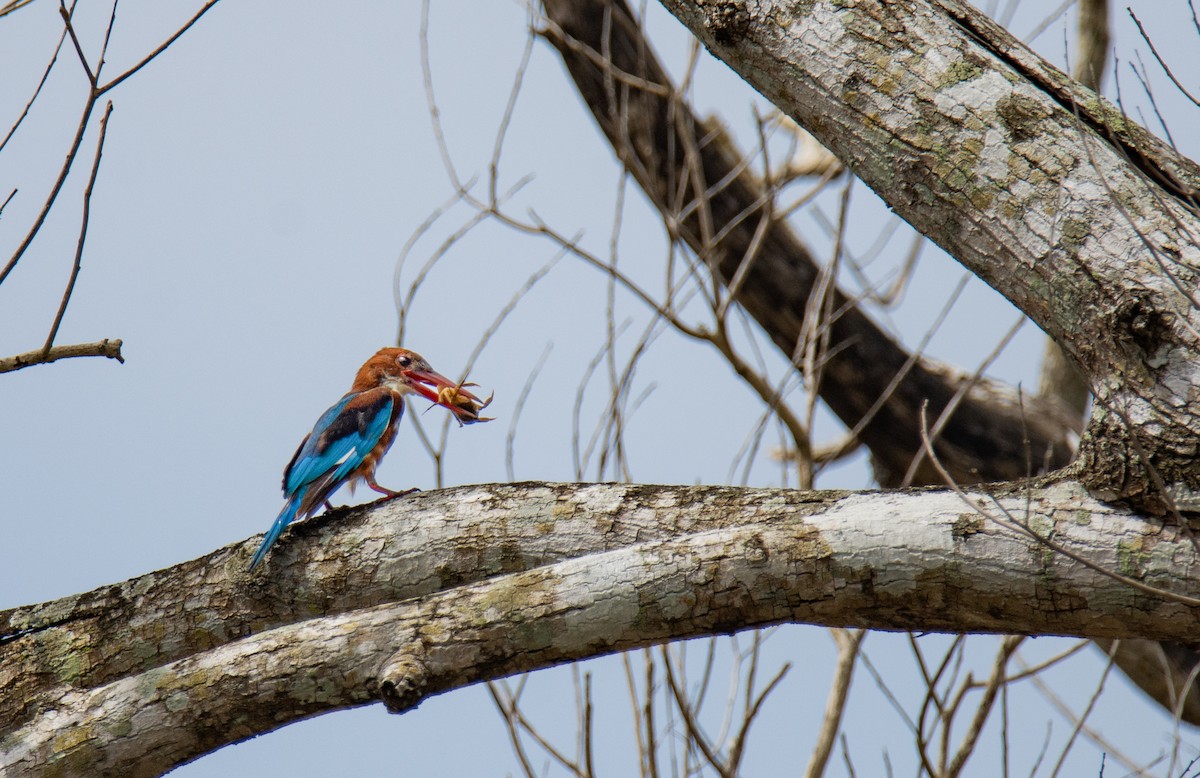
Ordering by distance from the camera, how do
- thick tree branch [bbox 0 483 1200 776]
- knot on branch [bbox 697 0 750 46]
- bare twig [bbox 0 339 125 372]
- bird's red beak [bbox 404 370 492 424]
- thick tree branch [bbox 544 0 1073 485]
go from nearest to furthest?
thick tree branch [bbox 0 483 1200 776] → bare twig [bbox 0 339 125 372] → knot on branch [bbox 697 0 750 46] → bird's red beak [bbox 404 370 492 424] → thick tree branch [bbox 544 0 1073 485]

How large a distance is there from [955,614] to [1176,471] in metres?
0.50

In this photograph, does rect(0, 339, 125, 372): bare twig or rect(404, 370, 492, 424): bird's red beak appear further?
rect(404, 370, 492, 424): bird's red beak

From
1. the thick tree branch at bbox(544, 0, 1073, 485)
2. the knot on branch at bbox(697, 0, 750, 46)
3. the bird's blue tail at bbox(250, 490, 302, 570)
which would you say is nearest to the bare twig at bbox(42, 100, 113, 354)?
the bird's blue tail at bbox(250, 490, 302, 570)

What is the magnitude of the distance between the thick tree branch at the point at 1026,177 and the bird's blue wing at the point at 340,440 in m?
1.69

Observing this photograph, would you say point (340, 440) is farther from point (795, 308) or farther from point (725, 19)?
point (795, 308)

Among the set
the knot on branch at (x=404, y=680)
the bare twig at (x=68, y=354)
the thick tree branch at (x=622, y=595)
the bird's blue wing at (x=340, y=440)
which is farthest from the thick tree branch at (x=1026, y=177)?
the bird's blue wing at (x=340, y=440)

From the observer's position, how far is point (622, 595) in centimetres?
221

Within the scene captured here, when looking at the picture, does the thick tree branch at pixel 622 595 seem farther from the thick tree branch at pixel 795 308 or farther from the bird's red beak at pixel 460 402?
the thick tree branch at pixel 795 308

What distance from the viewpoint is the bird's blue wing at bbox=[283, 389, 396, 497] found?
3.31m

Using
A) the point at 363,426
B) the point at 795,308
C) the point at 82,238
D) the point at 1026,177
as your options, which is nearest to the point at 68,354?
the point at 82,238

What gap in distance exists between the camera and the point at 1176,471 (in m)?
2.13

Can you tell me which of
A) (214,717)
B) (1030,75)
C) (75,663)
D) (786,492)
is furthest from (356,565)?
(1030,75)

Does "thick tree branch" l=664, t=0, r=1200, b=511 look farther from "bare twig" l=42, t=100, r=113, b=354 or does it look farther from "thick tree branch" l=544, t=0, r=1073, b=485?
"thick tree branch" l=544, t=0, r=1073, b=485

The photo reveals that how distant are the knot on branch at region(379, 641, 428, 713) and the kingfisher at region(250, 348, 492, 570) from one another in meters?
0.66
